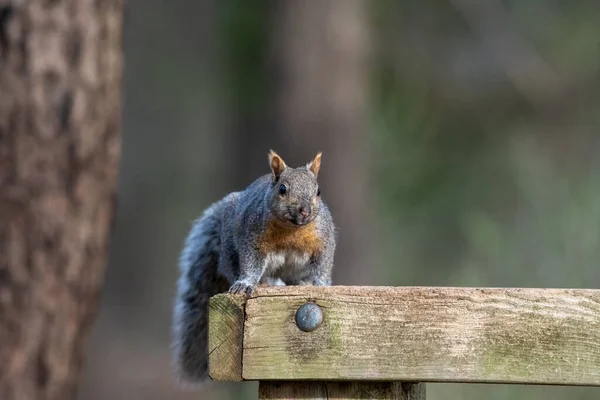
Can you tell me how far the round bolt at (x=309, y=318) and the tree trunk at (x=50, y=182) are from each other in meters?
1.72

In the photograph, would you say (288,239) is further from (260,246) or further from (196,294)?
(196,294)


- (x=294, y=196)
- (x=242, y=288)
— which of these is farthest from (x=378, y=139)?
(x=242, y=288)

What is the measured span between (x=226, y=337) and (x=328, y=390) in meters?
0.20

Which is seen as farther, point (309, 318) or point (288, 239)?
point (288, 239)

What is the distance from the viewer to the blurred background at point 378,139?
18.4ft

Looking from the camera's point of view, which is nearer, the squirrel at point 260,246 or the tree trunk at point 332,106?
the squirrel at point 260,246

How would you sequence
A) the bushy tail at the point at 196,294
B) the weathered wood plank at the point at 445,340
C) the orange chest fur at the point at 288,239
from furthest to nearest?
the bushy tail at the point at 196,294 → the orange chest fur at the point at 288,239 → the weathered wood plank at the point at 445,340

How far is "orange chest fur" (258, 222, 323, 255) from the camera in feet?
7.79

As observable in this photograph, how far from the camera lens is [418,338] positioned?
1805 millimetres

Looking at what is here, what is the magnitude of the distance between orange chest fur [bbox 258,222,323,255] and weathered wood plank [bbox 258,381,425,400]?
567 millimetres

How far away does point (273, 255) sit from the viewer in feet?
7.86

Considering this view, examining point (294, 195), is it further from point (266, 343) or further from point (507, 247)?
point (507, 247)

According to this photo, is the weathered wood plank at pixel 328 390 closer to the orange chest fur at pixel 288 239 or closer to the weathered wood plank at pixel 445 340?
the weathered wood plank at pixel 445 340

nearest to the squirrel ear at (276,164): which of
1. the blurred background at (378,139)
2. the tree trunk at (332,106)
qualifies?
the blurred background at (378,139)
